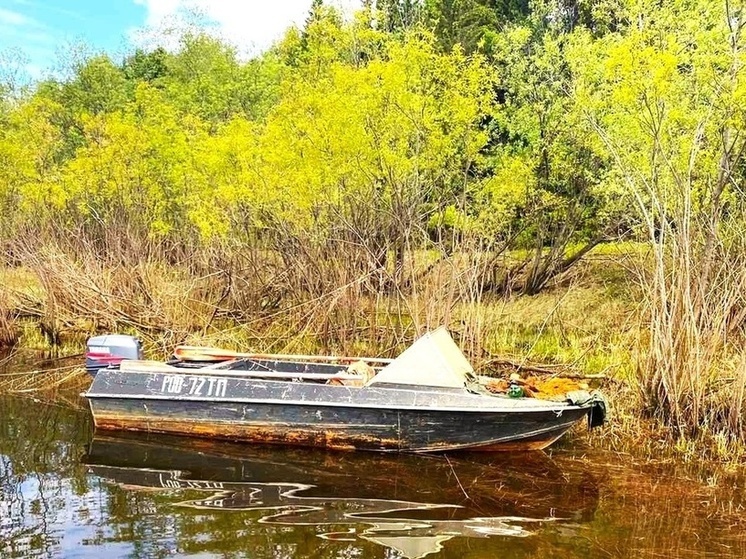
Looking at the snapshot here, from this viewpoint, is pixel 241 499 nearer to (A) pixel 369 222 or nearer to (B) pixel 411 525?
(B) pixel 411 525

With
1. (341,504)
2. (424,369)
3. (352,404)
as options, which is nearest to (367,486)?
(341,504)

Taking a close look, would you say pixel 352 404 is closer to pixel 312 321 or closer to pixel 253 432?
pixel 253 432

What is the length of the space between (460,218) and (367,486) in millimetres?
5092

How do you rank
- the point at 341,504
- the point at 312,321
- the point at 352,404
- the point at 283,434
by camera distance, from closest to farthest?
the point at 341,504
the point at 352,404
the point at 283,434
the point at 312,321

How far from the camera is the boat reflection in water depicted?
5383 mm

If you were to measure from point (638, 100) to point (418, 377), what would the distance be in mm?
4774

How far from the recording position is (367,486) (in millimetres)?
6266

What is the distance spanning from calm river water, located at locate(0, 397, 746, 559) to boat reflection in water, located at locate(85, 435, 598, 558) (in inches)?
0.7

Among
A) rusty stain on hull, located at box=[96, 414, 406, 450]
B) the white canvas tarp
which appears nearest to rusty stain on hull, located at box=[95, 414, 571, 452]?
rusty stain on hull, located at box=[96, 414, 406, 450]

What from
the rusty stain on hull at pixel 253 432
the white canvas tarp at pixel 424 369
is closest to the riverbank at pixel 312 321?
the white canvas tarp at pixel 424 369

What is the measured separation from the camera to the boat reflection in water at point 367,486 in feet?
17.7

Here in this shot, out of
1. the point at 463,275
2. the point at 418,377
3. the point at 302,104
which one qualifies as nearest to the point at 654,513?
the point at 418,377

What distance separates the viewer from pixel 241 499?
592 centimetres

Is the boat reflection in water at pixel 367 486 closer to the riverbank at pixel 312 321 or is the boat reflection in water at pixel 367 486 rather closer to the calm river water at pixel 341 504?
the calm river water at pixel 341 504
